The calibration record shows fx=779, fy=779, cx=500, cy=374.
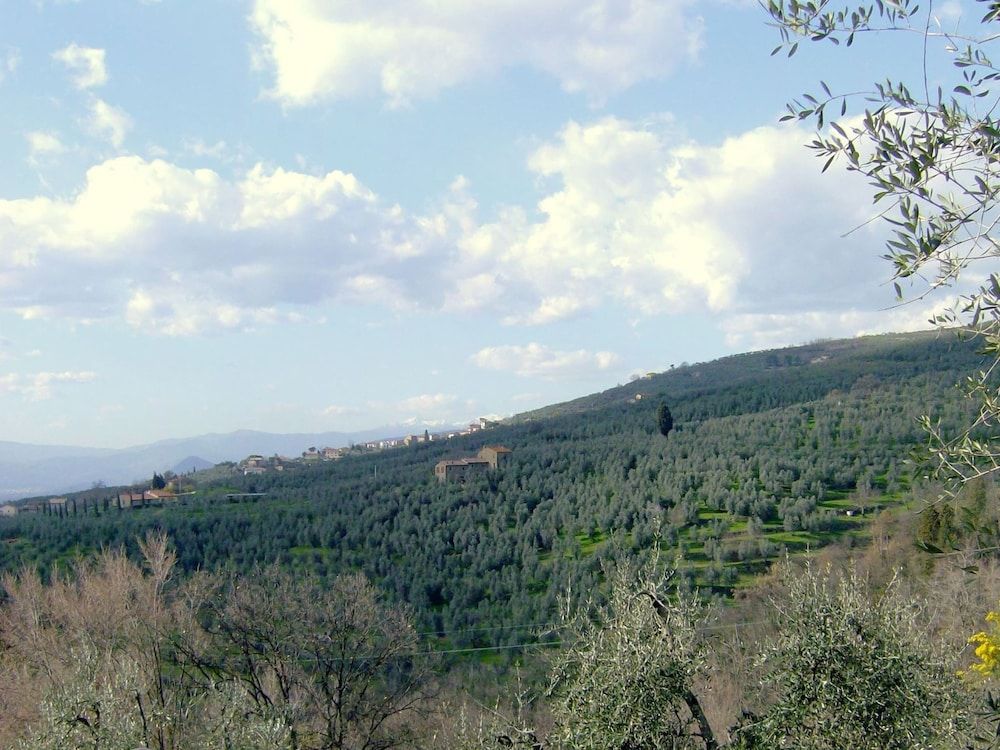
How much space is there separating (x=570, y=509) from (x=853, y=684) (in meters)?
59.5

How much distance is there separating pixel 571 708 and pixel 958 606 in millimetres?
21374

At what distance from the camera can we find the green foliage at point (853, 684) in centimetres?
812

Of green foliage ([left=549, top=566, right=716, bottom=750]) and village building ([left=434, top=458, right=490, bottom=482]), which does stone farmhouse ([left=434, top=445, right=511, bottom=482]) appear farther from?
green foliage ([left=549, top=566, right=716, bottom=750])

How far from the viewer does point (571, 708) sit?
8.48 m

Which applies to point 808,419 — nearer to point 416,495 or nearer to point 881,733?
point 416,495

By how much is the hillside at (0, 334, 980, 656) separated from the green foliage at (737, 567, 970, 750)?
2743 centimetres

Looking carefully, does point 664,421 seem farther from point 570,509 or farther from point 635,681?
point 635,681

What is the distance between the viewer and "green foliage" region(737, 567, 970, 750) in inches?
320

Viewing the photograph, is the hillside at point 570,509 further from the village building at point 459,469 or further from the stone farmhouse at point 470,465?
the village building at point 459,469

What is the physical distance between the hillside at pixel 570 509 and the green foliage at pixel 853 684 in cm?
2743

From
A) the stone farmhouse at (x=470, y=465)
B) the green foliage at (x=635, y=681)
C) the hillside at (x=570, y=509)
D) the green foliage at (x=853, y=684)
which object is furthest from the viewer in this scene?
the stone farmhouse at (x=470, y=465)

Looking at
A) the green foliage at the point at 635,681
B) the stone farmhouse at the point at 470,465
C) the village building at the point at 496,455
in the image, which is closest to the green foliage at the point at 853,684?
the green foliage at the point at 635,681

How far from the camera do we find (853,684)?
833cm

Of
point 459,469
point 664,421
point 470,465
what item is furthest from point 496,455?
point 664,421
